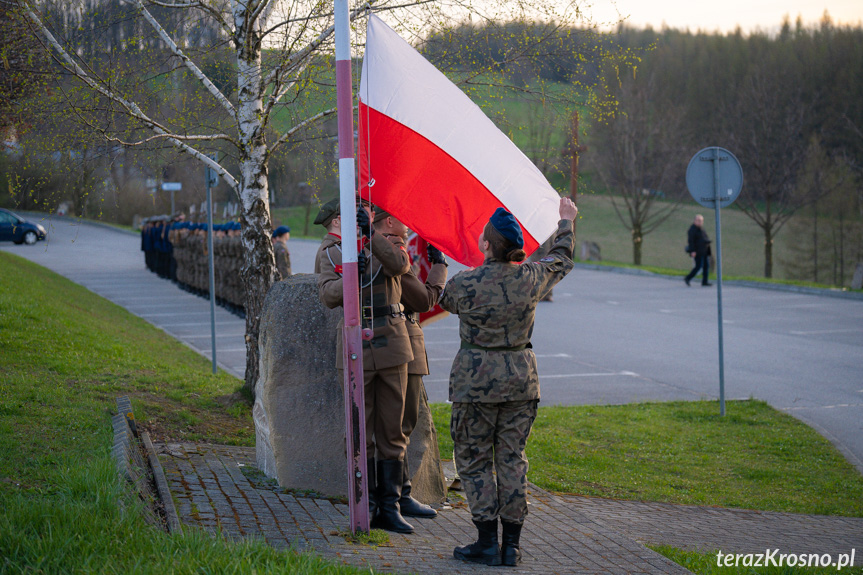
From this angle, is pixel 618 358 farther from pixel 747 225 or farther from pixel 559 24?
pixel 747 225

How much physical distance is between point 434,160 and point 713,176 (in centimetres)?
621

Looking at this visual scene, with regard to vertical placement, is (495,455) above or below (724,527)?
above

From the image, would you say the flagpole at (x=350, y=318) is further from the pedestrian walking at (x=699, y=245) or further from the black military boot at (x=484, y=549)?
the pedestrian walking at (x=699, y=245)

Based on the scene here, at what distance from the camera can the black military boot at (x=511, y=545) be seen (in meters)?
4.68


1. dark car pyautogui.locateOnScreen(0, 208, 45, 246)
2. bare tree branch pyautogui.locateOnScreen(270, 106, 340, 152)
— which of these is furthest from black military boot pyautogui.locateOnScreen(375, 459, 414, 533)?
dark car pyautogui.locateOnScreen(0, 208, 45, 246)

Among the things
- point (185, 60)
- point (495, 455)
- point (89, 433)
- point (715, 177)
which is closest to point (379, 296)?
point (495, 455)

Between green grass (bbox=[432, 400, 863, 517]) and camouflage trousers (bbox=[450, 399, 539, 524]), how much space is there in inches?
91.5

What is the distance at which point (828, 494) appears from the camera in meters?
7.18

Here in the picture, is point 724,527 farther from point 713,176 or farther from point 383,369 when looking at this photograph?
point 713,176

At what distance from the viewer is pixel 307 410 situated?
5.98 metres

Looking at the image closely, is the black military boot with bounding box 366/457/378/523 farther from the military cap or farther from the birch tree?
the birch tree

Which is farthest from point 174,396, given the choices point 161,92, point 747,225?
point 747,225

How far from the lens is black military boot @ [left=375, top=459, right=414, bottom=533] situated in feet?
16.6

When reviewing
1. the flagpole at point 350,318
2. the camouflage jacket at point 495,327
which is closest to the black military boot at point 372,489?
the flagpole at point 350,318
